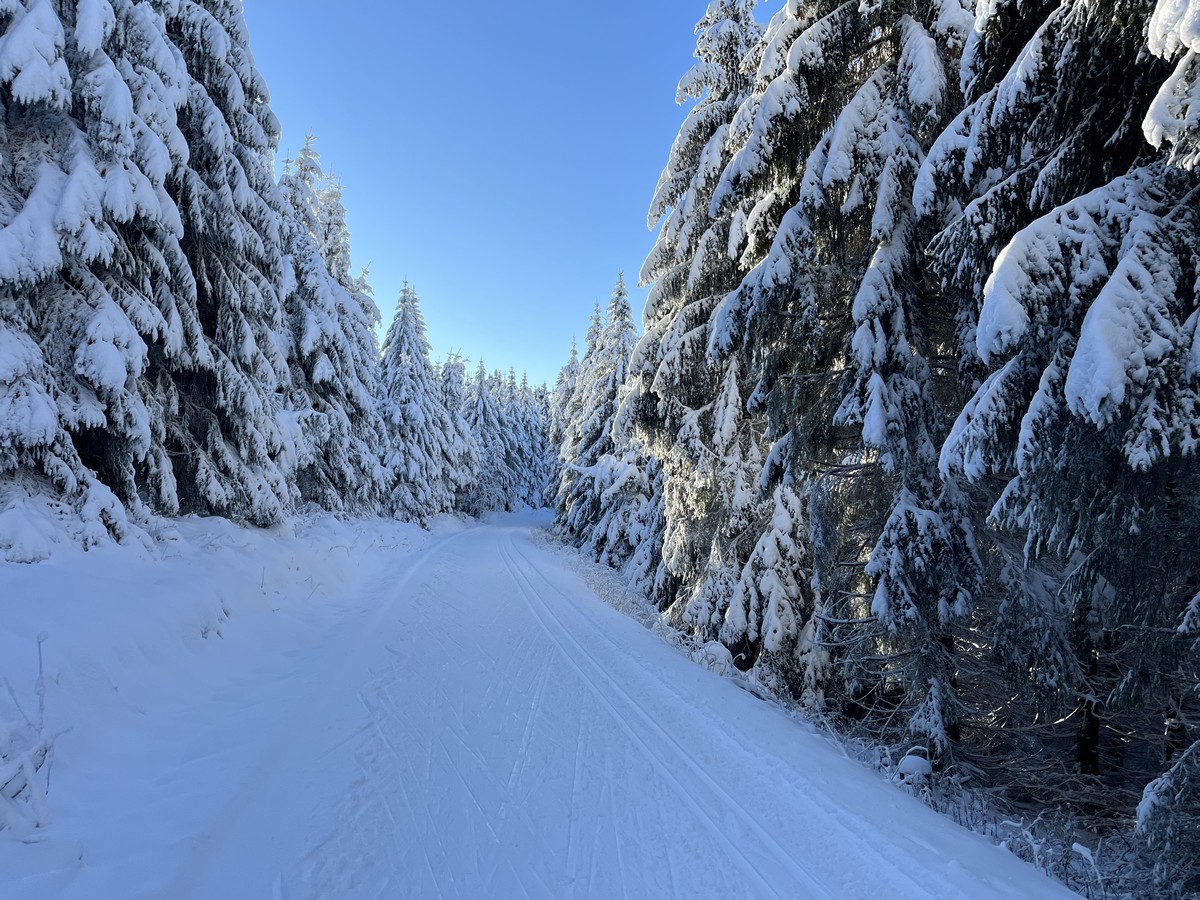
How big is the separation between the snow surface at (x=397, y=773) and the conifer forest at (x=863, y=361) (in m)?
0.52

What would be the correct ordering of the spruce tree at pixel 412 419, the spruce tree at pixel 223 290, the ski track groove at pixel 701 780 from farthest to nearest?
the spruce tree at pixel 412 419 → the spruce tree at pixel 223 290 → the ski track groove at pixel 701 780

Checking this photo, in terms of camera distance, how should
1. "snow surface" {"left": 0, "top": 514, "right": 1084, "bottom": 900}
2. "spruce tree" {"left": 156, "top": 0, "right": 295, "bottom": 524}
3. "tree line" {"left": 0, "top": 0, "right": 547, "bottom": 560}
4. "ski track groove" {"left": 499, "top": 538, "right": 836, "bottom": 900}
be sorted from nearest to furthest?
"snow surface" {"left": 0, "top": 514, "right": 1084, "bottom": 900}
"ski track groove" {"left": 499, "top": 538, "right": 836, "bottom": 900}
"tree line" {"left": 0, "top": 0, "right": 547, "bottom": 560}
"spruce tree" {"left": 156, "top": 0, "right": 295, "bottom": 524}

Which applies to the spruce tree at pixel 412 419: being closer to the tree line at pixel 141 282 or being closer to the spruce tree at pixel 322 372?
the spruce tree at pixel 322 372

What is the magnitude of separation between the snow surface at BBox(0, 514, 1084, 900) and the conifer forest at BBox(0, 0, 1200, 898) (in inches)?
20.7

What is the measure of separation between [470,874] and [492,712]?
2.51 meters

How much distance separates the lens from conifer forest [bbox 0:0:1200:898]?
3506mm

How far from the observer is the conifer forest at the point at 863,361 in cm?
351

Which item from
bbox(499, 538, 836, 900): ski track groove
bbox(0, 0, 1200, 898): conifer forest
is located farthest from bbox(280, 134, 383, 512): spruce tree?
bbox(499, 538, 836, 900): ski track groove

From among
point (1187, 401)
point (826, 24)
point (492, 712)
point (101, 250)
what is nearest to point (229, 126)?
point (101, 250)

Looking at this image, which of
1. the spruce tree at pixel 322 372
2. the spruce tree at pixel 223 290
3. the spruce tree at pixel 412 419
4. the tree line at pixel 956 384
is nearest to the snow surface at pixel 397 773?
the tree line at pixel 956 384

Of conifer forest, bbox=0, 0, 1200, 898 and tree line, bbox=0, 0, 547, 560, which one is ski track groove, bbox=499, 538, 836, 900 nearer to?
conifer forest, bbox=0, 0, 1200, 898

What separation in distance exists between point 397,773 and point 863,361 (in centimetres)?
638

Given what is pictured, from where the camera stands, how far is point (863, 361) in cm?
655

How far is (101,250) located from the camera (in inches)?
270
